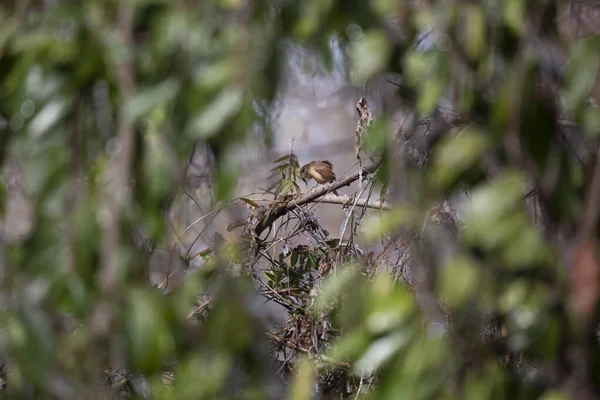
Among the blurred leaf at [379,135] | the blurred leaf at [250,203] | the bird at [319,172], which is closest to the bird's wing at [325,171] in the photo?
the bird at [319,172]

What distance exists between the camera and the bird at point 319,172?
2275 millimetres

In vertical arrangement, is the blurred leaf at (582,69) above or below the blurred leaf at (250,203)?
below

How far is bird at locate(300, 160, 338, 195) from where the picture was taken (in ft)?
7.47

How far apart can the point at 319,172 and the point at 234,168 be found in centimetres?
150

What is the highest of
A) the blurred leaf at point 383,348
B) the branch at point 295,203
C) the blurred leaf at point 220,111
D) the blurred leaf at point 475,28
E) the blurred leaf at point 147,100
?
the branch at point 295,203

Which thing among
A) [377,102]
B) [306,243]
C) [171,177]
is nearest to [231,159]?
→ [171,177]

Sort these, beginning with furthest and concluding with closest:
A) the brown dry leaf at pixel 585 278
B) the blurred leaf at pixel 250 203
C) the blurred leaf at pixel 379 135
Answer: the blurred leaf at pixel 250 203 → the blurred leaf at pixel 379 135 → the brown dry leaf at pixel 585 278

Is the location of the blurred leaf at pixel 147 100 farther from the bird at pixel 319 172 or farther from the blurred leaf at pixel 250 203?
the bird at pixel 319 172

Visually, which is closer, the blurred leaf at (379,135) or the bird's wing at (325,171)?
the blurred leaf at (379,135)

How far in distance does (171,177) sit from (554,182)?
1.41ft

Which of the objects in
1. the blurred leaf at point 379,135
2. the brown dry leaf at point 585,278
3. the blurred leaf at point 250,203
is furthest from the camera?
the blurred leaf at point 250,203

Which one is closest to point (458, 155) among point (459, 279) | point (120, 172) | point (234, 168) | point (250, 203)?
point (459, 279)

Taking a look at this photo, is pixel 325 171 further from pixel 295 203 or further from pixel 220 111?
pixel 220 111

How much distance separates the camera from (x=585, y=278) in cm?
71
